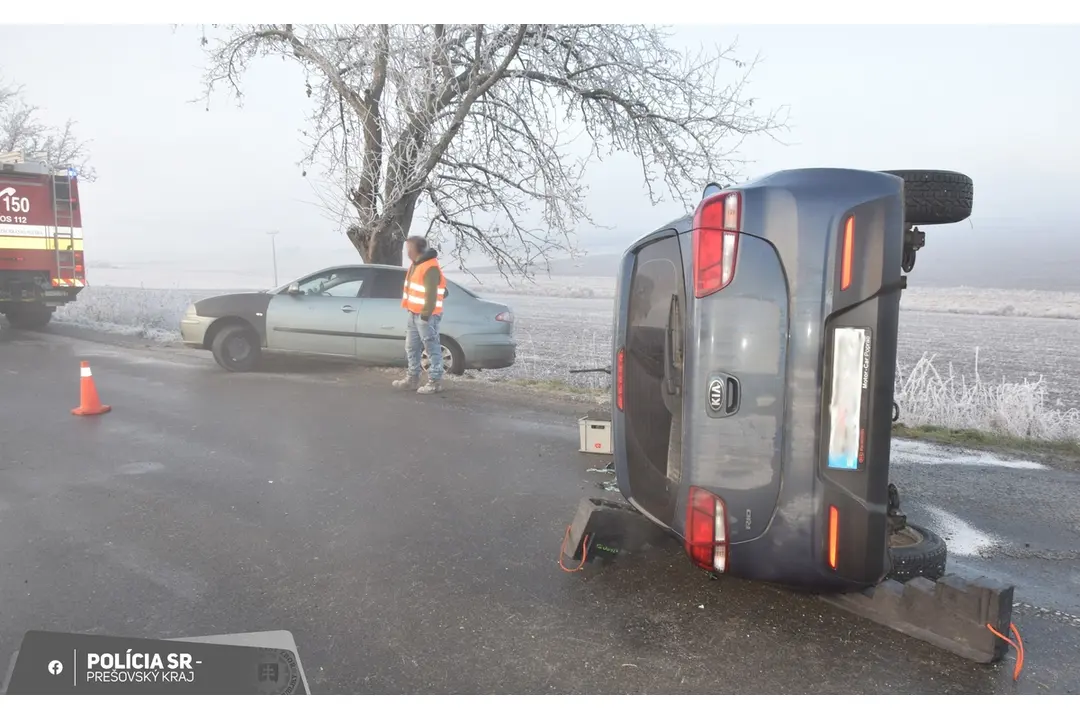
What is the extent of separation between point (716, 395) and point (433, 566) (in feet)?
5.51

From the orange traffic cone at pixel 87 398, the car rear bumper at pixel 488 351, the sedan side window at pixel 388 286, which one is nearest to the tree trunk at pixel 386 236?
the sedan side window at pixel 388 286

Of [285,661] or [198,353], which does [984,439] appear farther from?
[198,353]

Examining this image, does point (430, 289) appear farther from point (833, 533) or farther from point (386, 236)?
point (833, 533)

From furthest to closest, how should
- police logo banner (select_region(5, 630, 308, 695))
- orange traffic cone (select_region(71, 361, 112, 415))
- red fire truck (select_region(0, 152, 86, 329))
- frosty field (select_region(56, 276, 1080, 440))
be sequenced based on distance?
red fire truck (select_region(0, 152, 86, 329))
frosty field (select_region(56, 276, 1080, 440))
orange traffic cone (select_region(71, 361, 112, 415))
police logo banner (select_region(5, 630, 308, 695))

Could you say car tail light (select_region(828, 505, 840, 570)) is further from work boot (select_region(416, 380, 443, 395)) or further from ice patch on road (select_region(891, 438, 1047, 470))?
work boot (select_region(416, 380, 443, 395))

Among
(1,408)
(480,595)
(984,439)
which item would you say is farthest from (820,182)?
(1,408)

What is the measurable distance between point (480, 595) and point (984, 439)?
4.96 metres

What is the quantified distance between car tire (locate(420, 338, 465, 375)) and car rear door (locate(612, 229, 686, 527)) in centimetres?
548

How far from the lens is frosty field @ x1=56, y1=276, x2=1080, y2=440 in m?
7.21

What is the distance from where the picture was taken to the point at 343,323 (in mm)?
9211

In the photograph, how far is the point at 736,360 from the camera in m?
2.70

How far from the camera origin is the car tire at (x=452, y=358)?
8945mm

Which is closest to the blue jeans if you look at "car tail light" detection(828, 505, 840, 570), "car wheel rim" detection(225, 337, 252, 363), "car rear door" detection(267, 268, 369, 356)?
"car rear door" detection(267, 268, 369, 356)

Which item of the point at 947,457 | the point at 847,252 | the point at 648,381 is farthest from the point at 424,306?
the point at 847,252
